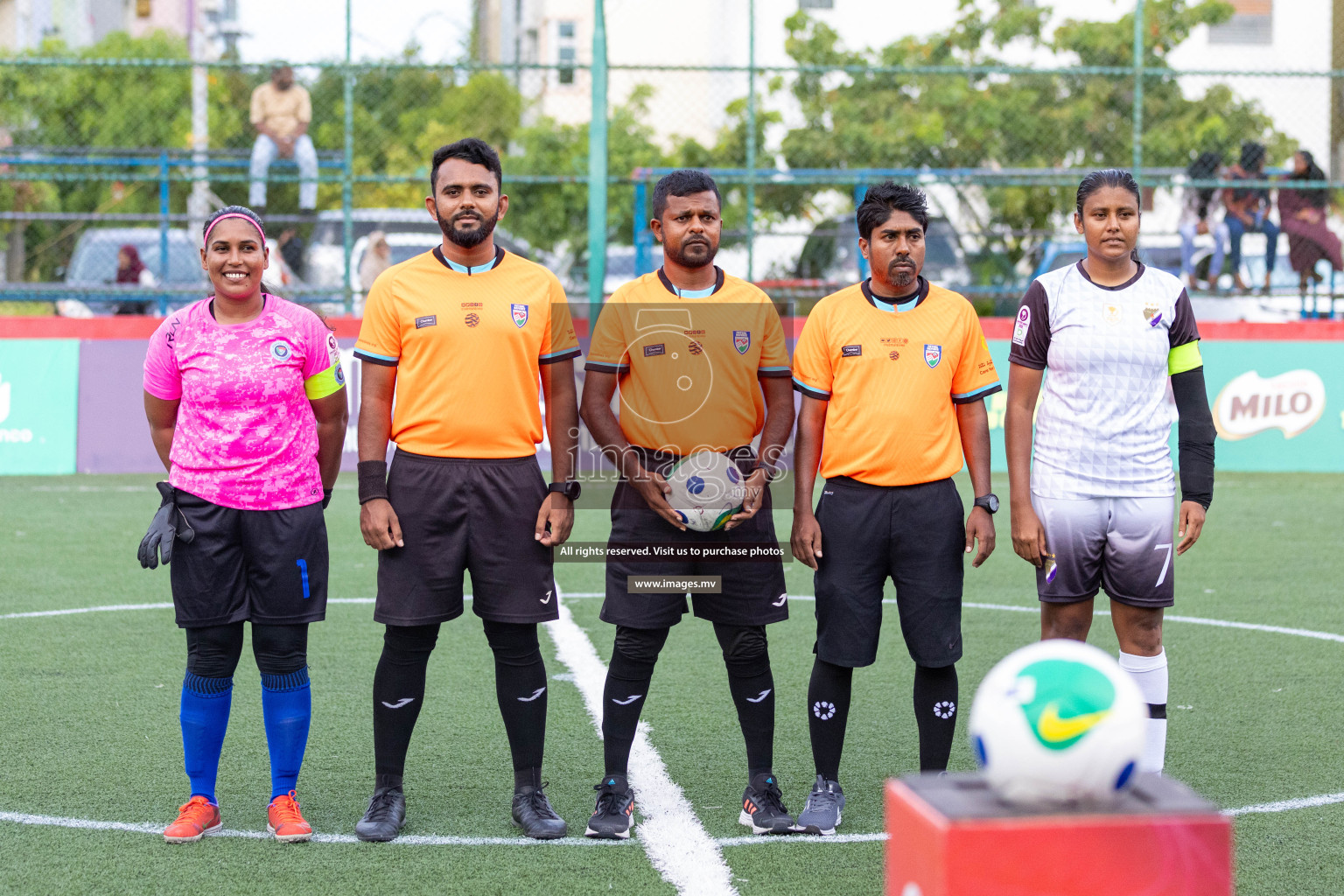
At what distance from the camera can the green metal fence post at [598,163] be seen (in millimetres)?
13422

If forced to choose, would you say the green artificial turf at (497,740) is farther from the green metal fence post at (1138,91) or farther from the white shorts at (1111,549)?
the green metal fence post at (1138,91)

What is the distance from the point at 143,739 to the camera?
5395 mm

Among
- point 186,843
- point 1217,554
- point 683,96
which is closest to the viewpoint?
point 186,843

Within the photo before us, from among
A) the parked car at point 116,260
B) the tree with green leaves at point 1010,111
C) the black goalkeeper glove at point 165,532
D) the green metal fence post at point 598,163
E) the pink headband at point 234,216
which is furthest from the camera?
the tree with green leaves at point 1010,111

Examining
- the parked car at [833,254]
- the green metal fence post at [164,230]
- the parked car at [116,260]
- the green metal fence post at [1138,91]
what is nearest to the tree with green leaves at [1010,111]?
the parked car at [833,254]

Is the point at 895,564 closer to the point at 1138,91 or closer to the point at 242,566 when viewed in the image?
the point at 242,566

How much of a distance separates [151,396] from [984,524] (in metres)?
2.62

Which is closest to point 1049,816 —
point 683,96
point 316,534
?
point 316,534

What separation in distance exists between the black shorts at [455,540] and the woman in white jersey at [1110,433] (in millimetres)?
1570

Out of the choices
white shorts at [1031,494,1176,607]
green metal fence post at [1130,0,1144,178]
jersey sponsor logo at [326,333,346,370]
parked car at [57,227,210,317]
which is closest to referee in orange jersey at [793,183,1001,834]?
white shorts at [1031,494,1176,607]

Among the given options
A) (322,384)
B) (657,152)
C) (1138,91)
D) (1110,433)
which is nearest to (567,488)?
(322,384)

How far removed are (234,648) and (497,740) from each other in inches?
50.2

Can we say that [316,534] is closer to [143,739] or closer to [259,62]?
[143,739]

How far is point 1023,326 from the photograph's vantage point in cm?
461
